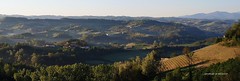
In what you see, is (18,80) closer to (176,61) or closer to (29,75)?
(29,75)

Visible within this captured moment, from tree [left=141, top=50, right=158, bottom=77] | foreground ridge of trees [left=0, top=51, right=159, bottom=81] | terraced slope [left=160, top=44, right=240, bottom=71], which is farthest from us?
terraced slope [left=160, top=44, right=240, bottom=71]

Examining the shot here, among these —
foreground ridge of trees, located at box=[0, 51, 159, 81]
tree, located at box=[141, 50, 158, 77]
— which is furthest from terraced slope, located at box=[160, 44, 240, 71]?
foreground ridge of trees, located at box=[0, 51, 159, 81]

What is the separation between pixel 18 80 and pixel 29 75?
3426 millimetres

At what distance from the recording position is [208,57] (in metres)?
142

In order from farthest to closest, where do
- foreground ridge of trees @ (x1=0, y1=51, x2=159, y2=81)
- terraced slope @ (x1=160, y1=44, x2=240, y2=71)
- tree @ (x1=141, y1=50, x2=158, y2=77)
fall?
terraced slope @ (x1=160, y1=44, x2=240, y2=71) < tree @ (x1=141, y1=50, x2=158, y2=77) < foreground ridge of trees @ (x1=0, y1=51, x2=159, y2=81)

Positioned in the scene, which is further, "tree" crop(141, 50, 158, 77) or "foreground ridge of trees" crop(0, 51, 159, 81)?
"tree" crop(141, 50, 158, 77)

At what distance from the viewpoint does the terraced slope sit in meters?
133

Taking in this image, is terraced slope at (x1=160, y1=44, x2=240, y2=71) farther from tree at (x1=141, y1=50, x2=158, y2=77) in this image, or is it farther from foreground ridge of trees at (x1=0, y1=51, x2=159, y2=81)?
foreground ridge of trees at (x1=0, y1=51, x2=159, y2=81)

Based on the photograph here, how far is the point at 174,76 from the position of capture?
A: 3885 inches

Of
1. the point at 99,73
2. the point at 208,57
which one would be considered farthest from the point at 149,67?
the point at 208,57

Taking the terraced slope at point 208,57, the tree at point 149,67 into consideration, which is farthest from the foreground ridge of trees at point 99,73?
the terraced slope at point 208,57

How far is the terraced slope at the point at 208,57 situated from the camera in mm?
132625

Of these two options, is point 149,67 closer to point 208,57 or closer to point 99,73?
point 99,73

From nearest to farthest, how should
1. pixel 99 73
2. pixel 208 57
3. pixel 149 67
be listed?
pixel 99 73
pixel 149 67
pixel 208 57
